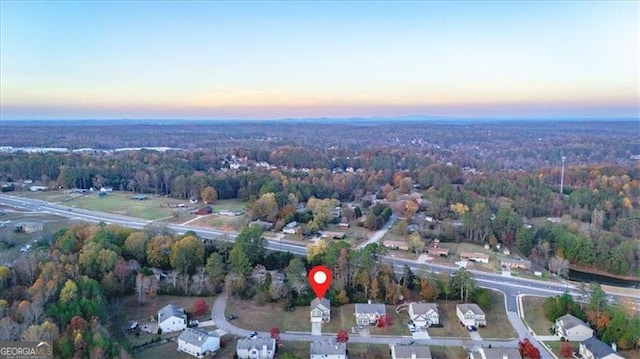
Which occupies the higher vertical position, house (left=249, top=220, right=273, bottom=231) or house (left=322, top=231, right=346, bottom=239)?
house (left=249, top=220, right=273, bottom=231)

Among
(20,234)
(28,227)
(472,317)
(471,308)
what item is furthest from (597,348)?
(28,227)

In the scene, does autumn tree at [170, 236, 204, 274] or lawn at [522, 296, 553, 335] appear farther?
autumn tree at [170, 236, 204, 274]

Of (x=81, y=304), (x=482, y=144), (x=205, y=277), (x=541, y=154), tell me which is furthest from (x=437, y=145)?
(x=81, y=304)

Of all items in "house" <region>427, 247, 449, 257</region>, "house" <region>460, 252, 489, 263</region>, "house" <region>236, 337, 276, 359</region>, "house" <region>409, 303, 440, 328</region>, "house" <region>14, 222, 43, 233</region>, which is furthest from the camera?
"house" <region>14, 222, 43, 233</region>

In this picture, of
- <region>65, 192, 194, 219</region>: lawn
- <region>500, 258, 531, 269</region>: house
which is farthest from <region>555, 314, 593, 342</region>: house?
<region>65, 192, 194, 219</region>: lawn

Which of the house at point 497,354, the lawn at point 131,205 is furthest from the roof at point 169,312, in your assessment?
the lawn at point 131,205

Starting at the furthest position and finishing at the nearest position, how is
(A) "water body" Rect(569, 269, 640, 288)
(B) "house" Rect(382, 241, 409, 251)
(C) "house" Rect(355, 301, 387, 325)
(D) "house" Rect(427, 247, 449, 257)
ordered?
(B) "house" Rect(382, 241, 409, 251) < (D) "house" Rect(427, 247, 449, 257) < (A) "water body" Rect(569, 269, 640, 288) < (C) "house" Rect(355, 301, 387, 325)

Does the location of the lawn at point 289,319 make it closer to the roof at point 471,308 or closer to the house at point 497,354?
the roof at point 471,308

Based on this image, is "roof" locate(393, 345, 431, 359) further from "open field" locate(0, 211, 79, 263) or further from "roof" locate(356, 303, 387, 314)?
"open field" locate(0, 211, 79, 263)
